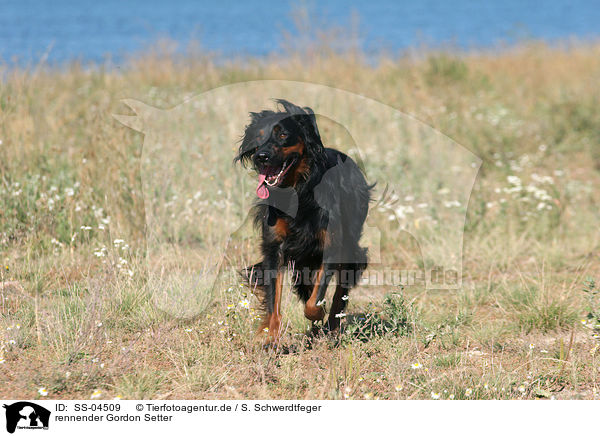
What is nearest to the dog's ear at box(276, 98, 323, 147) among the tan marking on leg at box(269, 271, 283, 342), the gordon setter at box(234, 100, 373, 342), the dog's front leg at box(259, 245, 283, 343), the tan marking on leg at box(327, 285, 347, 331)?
the gordon setter at box(234, 100, 373, 342)

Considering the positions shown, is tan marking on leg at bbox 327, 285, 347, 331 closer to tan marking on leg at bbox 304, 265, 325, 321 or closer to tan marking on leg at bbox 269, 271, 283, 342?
tan marking on leg at bbox 304, 265, 325, 321

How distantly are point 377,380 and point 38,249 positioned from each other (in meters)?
2.95

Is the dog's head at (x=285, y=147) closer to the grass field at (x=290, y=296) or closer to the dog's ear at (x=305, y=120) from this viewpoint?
the dog's ear at (x=305, y=120)

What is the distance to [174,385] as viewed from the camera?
316cm

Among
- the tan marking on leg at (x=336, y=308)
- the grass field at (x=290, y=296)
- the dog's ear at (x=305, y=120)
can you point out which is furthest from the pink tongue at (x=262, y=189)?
the tan marking on leg at (x=336, y=308)

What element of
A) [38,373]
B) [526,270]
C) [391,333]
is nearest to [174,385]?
[38,373]

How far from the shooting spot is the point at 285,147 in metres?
3.46

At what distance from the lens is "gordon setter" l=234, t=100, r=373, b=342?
137 inches

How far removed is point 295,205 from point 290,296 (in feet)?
2.36
